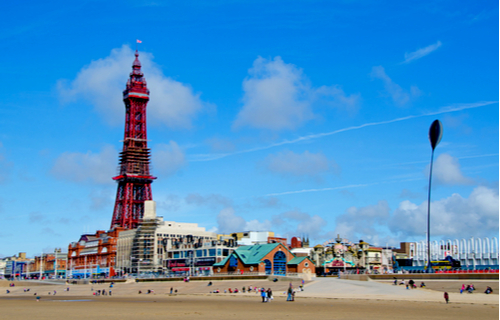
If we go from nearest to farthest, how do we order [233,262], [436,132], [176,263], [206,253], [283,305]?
1. [283,305]
2. [436,132]
3. [233,262]
4. [206,253]
5. [176,263]

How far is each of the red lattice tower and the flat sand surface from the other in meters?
75.9

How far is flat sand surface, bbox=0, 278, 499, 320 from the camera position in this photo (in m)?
35.1

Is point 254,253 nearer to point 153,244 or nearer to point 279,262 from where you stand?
point 279,262

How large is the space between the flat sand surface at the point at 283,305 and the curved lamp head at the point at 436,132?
96.7 feet

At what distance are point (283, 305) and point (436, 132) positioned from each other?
2030 inches

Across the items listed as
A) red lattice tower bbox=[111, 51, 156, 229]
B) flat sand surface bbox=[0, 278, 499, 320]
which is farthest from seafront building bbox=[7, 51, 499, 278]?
flat sand surface bbox=[0, 278, 499, 320]

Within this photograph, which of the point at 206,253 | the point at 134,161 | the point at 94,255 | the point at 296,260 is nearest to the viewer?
the point at 296,260

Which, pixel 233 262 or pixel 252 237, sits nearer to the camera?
pixel 233 262

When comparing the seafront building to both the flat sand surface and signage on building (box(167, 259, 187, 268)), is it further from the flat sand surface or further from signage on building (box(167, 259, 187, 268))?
the flat sand surface

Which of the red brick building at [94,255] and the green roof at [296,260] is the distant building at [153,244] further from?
the green roof at [296,260]

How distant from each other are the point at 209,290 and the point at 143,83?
11826cm

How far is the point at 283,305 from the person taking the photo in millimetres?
45469

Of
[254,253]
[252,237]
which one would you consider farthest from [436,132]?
[252,237]

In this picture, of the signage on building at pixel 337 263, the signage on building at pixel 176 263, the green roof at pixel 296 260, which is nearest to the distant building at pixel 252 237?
the signage on building at pixel 176 263
